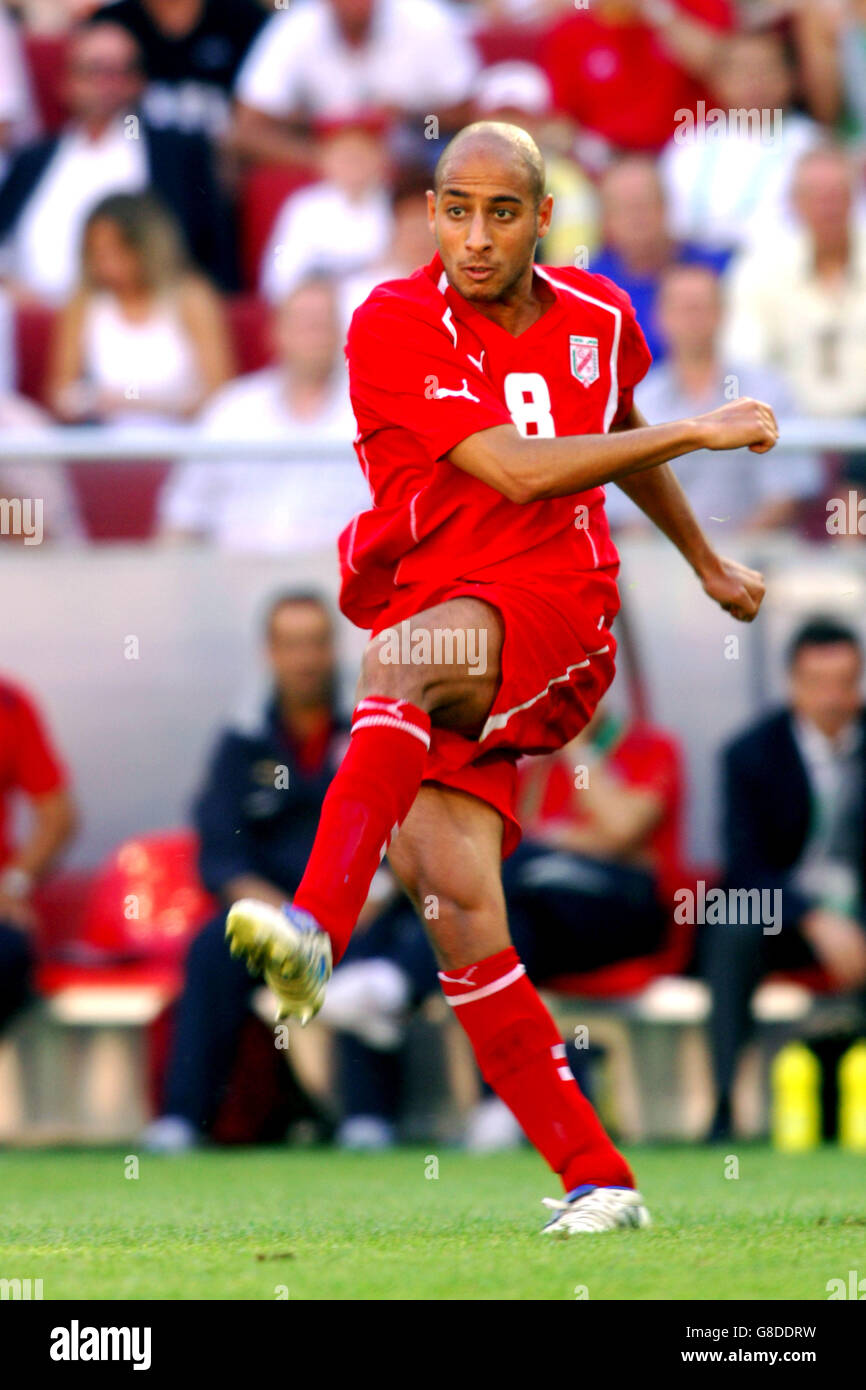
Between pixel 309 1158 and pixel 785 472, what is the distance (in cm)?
269

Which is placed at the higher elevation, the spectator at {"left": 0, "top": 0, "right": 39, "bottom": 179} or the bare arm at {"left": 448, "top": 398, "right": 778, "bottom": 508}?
the spectator at {"left": 0, "top": 0, "right": 39, "bottom": 179}

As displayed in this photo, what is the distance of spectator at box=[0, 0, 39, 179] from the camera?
9.73 meters

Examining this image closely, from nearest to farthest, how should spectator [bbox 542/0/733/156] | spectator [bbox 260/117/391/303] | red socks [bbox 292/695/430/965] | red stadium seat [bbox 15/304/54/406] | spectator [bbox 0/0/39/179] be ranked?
red socks [bbox 292/695/430/965] < red stadium seat [bbox 15/304/54/406] < spectator [bbox 260/117/391/303] < spectator [bbox 542/0/733/156] < spectator [bbox 0/0/39/179]

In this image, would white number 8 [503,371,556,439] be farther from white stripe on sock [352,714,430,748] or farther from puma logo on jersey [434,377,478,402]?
Result: white stripe on sock [352,714,430,748]

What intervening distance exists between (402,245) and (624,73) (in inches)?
75.8

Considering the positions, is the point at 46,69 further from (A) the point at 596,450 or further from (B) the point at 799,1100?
(A) the point at 596,450

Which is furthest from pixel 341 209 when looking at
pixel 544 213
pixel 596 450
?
pixel 596 450

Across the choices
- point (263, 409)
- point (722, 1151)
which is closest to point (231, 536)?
point (263, 409)

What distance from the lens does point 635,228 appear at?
8406 millimetres

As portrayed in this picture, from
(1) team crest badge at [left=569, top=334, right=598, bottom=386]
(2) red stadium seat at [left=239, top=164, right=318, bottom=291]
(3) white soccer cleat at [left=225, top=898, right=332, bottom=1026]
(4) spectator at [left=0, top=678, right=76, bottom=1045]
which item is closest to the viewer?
(3) white soccer cleat at [left=225, top=898, right=332, bottom=1026]

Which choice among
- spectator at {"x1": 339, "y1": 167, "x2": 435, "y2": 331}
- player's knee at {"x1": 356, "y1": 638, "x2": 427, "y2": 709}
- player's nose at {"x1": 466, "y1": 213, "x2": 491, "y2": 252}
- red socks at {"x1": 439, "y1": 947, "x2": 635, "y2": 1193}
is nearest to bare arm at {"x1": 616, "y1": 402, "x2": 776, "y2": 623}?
player's nose at {"x1": 466, "y1": 213, "x2": 491, "y2": 252}

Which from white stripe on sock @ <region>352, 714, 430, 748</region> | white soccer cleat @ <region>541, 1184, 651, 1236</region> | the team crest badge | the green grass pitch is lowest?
the green grass pitch

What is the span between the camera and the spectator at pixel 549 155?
8734mm
